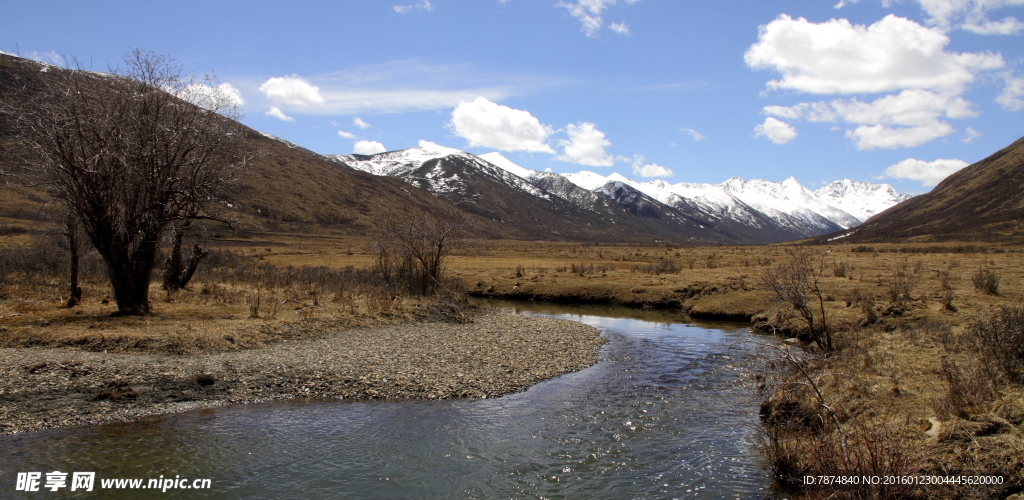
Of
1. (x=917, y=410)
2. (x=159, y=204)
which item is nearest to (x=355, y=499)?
(x=917, y=410)

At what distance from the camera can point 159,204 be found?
68.1 feet

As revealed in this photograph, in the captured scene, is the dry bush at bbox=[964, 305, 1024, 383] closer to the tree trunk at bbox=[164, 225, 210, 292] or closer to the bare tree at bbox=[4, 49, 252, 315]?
the bare tree at bbox=[4, 49, 252, 315]

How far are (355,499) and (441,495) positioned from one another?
149cm

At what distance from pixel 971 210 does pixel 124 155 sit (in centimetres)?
17997

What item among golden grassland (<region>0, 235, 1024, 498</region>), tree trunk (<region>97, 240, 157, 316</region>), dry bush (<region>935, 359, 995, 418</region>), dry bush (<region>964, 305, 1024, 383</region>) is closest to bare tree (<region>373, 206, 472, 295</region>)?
golden grassland (<region>0, 235, 1024, 498</region>)

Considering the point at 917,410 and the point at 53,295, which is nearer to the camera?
the point at 917,410

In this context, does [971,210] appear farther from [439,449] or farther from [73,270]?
[73,270]

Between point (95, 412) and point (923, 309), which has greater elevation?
point (923, 309)

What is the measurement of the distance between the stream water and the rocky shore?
2.50 ft

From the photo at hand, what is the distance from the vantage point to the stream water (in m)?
9.73

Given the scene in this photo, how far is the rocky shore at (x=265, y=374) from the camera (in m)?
12.6

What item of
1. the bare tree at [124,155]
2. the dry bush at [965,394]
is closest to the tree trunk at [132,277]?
the bare tree at [124,155]

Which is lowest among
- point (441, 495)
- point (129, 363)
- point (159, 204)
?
point (441, 495)

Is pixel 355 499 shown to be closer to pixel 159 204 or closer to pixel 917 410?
pixel 917 410
